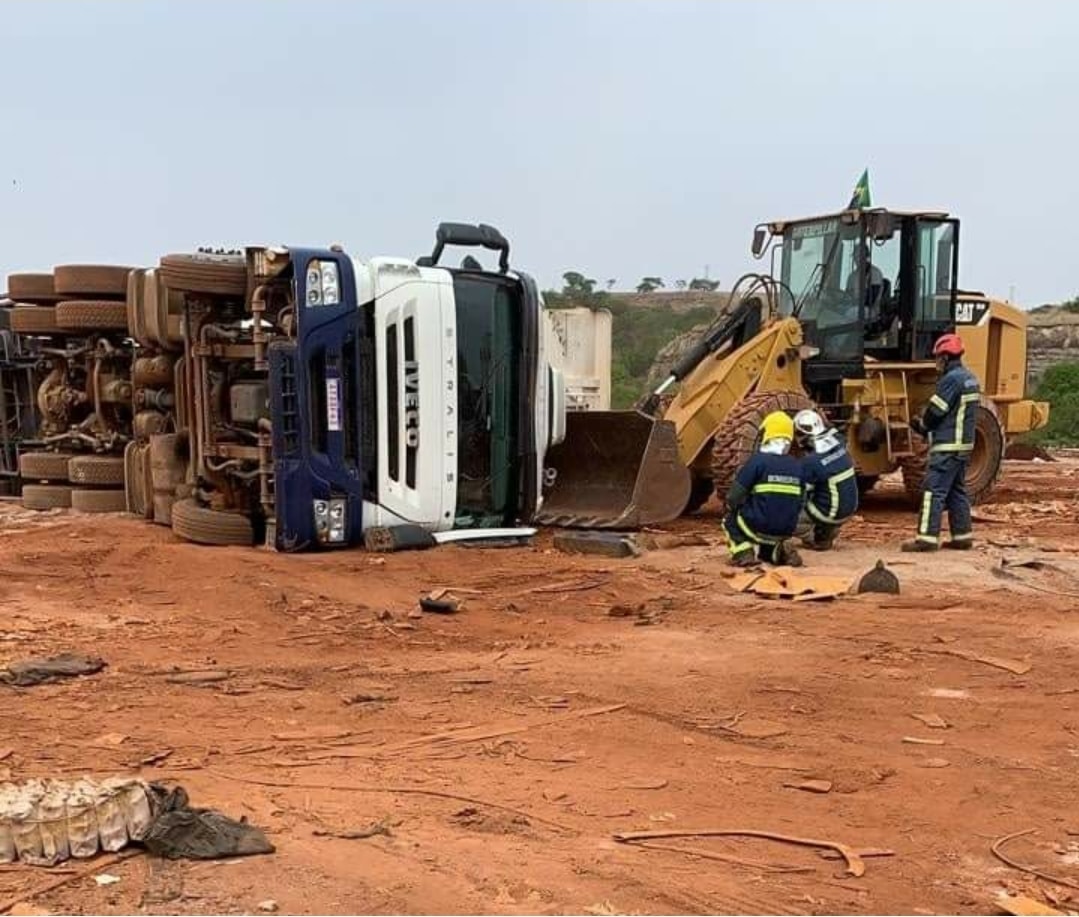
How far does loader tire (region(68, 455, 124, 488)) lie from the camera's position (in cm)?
1075

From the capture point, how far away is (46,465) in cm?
1130

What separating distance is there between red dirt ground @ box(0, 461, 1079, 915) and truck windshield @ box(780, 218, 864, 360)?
4.08 meters

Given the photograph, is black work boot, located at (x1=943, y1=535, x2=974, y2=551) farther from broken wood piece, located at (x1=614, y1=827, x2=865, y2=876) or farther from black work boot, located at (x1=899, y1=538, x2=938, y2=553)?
broken wood piece, located at (x1=614, y1=827, x2=865, y2=876)

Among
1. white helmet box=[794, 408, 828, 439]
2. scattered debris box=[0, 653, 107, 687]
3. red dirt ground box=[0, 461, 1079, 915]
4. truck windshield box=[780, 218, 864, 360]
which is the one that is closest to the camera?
red dirt ground box=[0, 461, 1079, 915]

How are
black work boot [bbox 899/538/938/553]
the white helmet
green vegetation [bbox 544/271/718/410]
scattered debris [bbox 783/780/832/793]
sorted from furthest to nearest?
green vegetation [bbox 544/271/718/410], black work boot [bbox 899/538/938/553], the white helmet, scattered debris [bbox 783/780/832/793]

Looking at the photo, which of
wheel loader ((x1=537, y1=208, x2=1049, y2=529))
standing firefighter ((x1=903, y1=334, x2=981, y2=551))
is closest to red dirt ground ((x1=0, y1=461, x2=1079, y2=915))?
standing firefighter ((x1=903, y1=334, x2=981, y2=551))

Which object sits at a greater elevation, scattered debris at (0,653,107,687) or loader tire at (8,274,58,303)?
loader tire at (8,274,58,303)

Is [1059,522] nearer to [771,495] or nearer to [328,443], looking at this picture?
[771,495]

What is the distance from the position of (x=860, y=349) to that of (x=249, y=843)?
973cm

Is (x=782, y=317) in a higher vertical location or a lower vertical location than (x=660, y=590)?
higher

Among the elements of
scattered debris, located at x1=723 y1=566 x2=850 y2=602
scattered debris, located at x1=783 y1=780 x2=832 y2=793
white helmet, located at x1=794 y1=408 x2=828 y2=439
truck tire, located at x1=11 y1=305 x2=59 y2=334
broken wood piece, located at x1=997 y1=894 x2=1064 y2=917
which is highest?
truck tire, located at x1=11 y1=305 x2=59 y2=334

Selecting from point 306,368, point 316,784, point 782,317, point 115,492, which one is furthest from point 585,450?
point 316,784

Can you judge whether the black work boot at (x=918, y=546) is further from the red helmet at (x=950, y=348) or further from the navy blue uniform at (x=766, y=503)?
the red helmet at (x=950, y=348)

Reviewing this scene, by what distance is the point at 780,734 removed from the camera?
4.62 m
